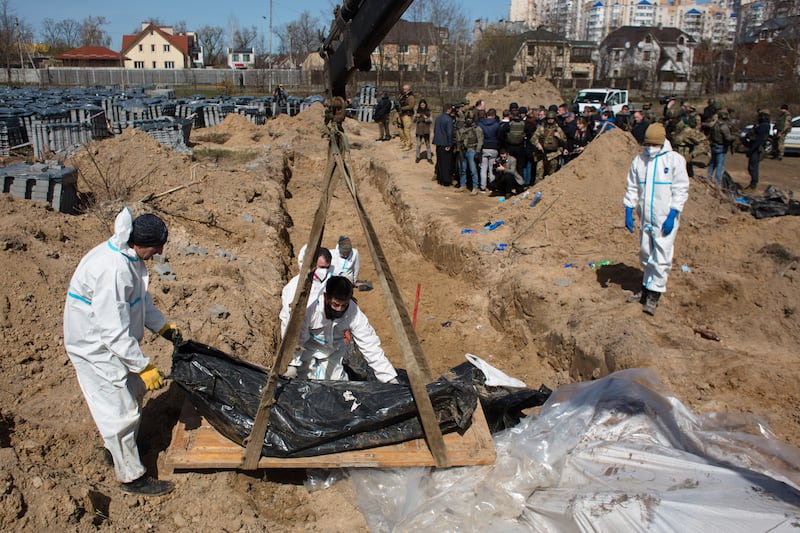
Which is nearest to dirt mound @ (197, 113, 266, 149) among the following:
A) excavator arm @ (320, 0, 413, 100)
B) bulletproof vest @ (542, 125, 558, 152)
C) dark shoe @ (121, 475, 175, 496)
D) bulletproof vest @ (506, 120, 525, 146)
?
bulletproof vest @ (506, 120, 525, 146)

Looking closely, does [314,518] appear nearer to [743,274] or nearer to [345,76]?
[345,76]

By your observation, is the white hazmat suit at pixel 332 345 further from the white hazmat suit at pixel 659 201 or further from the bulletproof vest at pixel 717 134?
the bulletproof vest at pixel 717 134

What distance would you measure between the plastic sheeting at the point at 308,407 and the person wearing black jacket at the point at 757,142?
11262 mm

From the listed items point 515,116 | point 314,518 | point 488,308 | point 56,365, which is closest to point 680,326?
point 488,308

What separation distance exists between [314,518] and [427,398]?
1.11m

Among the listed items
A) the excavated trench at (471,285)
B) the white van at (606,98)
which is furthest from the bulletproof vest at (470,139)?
the white van at (606,98)

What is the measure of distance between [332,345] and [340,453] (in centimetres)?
113

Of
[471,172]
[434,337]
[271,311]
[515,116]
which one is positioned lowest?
[434,337]

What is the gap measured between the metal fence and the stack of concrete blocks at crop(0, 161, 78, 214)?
39.5 m

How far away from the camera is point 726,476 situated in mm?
3068

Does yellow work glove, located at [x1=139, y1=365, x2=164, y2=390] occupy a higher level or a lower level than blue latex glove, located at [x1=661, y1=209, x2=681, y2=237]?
lower

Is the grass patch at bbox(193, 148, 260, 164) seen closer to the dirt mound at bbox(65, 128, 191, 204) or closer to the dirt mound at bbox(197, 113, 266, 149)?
the dirt mound at bbox(197, 113, 266, 149)

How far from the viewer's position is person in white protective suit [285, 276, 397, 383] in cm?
428

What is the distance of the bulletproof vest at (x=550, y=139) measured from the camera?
11.5 metres
